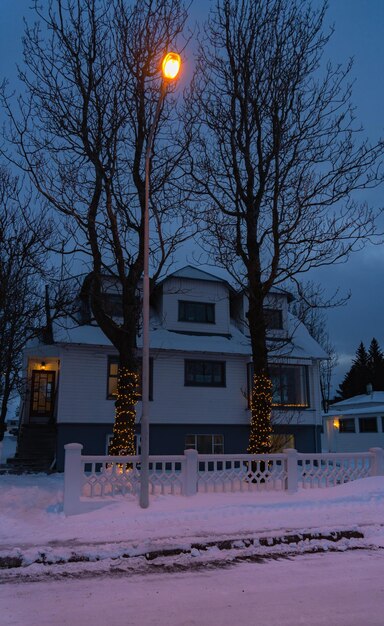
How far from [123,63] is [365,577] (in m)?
13.6

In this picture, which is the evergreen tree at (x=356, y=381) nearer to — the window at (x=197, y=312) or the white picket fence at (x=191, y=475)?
the window at (x=197, y=312)

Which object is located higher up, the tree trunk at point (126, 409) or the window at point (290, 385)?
the window at point (290, 385)

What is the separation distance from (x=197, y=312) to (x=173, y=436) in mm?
5825

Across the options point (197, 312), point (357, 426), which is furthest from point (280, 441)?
point (357, 426)

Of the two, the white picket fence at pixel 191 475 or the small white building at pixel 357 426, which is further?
the small white building at pixel 357 426

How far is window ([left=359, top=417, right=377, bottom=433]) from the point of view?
35.0 metres

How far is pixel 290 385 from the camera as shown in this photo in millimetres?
24828

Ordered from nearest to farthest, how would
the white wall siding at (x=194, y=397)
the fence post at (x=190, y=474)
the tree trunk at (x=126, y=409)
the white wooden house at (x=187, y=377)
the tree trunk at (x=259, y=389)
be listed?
the fence post at (x=190, y=474) < the tree trunk at (x=126, y=409) < the tree trunk at (x=259, y=389) < the white wooden house at (x=187, y=377) < the white wall siding at (x=194, y=397)

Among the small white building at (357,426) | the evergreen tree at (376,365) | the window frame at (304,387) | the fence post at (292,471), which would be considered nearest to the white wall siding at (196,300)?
the window frame at (304,387)

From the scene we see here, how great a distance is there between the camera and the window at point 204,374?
22719 millimetres

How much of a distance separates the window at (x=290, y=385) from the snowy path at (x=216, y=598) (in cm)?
1720

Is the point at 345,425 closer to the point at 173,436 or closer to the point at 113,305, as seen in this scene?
the point at 173,436

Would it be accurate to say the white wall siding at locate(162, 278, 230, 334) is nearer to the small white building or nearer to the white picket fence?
the white picket fence

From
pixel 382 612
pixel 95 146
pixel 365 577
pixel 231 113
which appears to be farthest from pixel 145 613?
pixel 231 113
